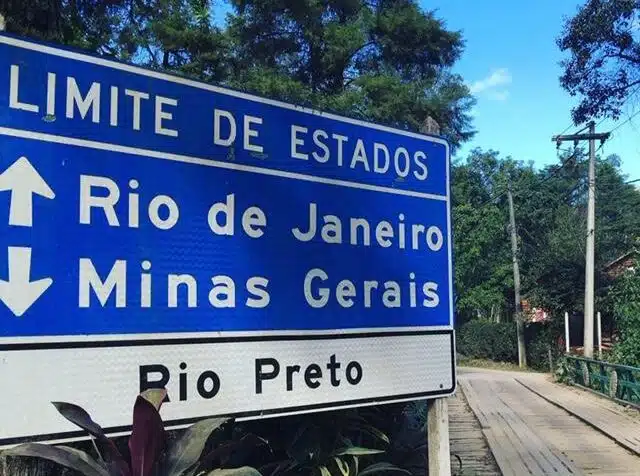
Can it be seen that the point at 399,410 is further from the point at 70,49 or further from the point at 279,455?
the point at 70,49

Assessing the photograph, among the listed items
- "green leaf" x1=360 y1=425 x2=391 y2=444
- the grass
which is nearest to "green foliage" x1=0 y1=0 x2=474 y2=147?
"green leaf" x1=360 y1=425 x2=391 y2=444

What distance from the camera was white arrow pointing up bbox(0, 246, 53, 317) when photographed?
73.6 inches

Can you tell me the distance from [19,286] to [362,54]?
21.9 metres

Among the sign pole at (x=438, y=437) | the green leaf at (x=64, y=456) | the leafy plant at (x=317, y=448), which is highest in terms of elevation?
the green leaf at (x=64, y=456)

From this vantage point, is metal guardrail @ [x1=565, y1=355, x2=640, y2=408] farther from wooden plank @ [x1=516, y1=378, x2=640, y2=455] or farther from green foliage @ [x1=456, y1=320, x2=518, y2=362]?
green foliage @ [x1=456, y1=320, x2=518, y2=362]

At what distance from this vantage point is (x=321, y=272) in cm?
257

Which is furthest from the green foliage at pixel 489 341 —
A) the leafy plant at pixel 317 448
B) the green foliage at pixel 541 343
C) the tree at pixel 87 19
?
the leafy plant at pixel 317 448

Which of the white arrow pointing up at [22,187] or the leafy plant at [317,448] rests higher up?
the white arrow pointing up at [22,187]

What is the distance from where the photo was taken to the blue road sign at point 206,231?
6.38 ft

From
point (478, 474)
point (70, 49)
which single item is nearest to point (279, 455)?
point (70, 49)

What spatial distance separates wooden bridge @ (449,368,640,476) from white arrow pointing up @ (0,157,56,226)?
149 inches

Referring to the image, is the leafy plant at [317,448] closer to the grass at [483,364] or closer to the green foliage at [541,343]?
the green foliage at [541,343]

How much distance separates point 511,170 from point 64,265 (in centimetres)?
5453

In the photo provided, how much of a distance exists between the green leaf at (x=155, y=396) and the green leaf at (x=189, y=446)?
0.18m
